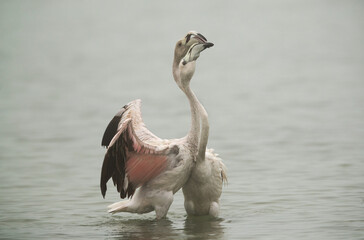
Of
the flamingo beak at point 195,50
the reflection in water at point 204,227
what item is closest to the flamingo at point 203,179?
the flamingo beak at point 195,50

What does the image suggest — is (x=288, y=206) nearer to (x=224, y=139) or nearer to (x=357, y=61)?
(x=224, y=139)

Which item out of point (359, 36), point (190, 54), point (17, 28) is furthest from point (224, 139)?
point (17, 28)

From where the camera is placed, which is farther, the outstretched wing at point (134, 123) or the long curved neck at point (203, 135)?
the outstretched wing at point (134, 123)

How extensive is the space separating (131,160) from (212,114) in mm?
10250

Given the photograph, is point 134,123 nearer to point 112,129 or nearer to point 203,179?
point 112,129

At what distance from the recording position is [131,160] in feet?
32.6

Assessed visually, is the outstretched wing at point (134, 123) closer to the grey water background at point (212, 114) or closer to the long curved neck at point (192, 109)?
the long curved neck at point (192, 109)

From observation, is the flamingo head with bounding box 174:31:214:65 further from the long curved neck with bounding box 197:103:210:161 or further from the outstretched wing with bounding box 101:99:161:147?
the outstretched wing with bounding box 101:99:161:147

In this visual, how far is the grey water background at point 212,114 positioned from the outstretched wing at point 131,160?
598 mm

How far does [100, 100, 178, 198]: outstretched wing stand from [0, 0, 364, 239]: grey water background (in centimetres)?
60

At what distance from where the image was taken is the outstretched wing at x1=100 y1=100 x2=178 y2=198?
9641mm

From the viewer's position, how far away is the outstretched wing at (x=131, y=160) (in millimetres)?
9641

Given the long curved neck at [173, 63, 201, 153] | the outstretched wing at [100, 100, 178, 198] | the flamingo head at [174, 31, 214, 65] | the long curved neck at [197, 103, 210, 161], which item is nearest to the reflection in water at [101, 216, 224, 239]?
the outstretched wing at [100, 100, 178, 198]

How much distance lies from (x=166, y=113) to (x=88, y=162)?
555cm
